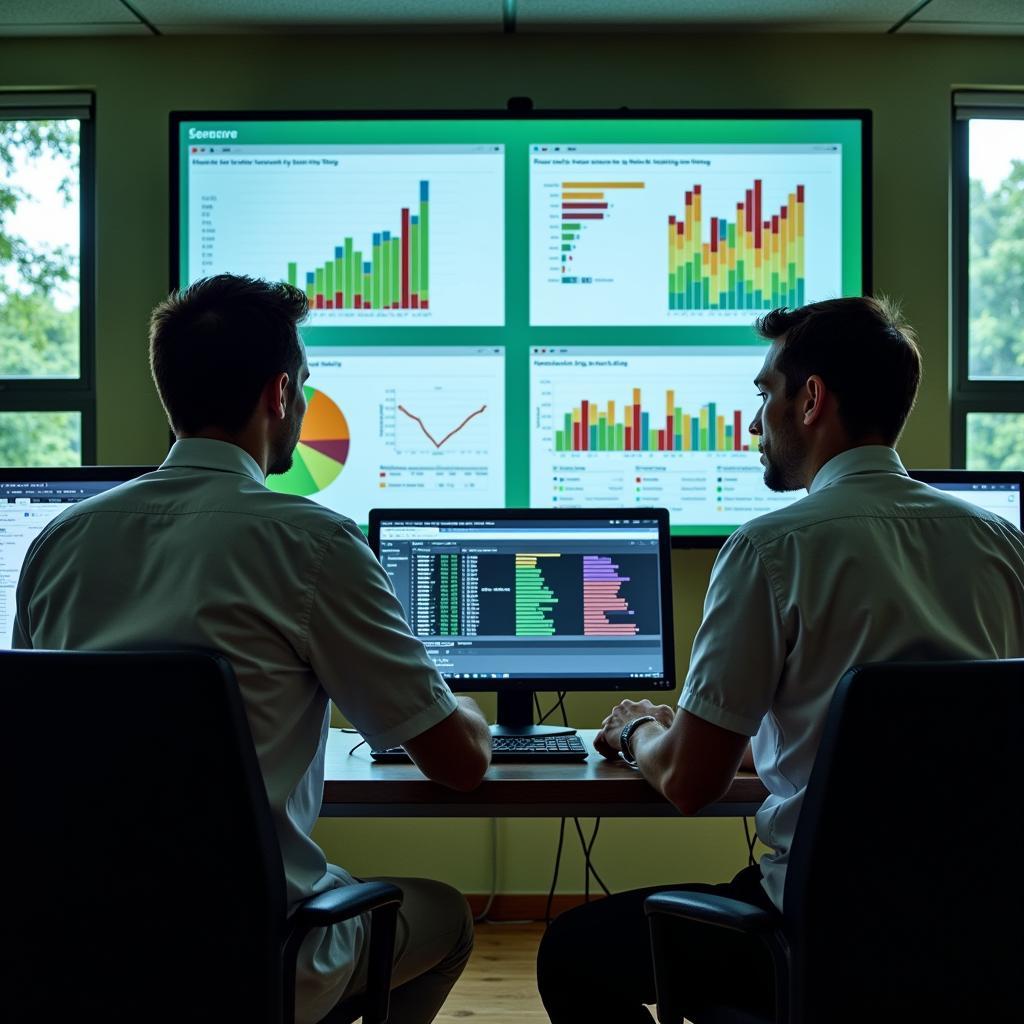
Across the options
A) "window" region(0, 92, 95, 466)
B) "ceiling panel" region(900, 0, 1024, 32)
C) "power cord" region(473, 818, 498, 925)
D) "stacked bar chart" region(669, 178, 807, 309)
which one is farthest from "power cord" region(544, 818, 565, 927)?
"ceiling panel" region(900, 0, 1024, 32)

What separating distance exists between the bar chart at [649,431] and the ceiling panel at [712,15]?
3.16ft

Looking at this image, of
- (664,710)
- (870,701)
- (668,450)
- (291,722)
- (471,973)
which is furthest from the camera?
(668,450)

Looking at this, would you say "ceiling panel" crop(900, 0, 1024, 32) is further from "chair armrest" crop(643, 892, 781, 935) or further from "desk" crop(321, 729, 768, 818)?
"chair armrest" crop(643, 892, 781, 935)

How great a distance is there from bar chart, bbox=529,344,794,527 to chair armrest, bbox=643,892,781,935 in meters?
1.71

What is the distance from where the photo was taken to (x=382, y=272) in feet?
9.61

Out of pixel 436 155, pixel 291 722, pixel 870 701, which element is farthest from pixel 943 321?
pixel 291 722

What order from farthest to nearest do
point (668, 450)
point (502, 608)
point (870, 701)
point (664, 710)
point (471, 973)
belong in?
point (668, 450), point (471, 973), point (502, 608), point (664, 710), point (870, 701)

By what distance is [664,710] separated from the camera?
1.83m

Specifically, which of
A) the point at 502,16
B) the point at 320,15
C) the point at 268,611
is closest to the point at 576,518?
the point at 268,611

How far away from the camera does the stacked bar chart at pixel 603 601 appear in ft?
6.61

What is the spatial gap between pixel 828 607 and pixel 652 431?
1.67m

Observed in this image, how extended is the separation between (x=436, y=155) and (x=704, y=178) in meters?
0.78

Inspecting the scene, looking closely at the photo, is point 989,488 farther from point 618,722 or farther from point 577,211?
point 577,211

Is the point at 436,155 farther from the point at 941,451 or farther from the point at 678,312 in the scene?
the point at 941,451
